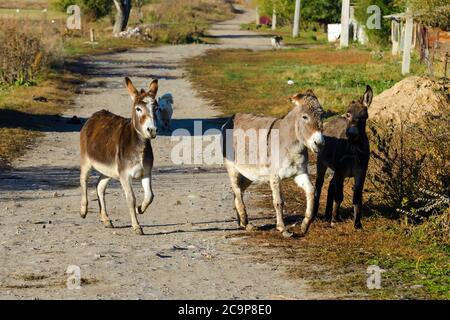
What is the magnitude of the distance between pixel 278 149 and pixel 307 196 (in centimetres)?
74

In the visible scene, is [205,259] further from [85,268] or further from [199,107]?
[199,107]

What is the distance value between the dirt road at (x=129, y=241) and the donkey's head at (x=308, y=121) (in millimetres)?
1361

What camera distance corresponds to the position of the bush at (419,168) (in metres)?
13.2

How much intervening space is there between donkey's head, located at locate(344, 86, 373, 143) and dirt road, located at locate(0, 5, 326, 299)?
183cm

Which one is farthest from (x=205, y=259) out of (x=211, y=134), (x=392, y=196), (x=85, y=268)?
(x=211, y=134)

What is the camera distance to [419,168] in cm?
1332

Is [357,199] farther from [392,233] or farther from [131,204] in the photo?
[131,204]

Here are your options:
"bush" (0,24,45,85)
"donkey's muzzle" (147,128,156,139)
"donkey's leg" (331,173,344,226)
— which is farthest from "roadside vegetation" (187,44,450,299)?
"bush" (0,24,45,85)

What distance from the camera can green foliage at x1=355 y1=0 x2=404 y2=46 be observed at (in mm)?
61031

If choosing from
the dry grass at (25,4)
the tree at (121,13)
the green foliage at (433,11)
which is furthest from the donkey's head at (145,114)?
the dry grass at (25,4)

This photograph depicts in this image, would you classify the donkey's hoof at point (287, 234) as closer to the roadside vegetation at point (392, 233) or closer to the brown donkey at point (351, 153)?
the roadside vegetation at point (392, 233)

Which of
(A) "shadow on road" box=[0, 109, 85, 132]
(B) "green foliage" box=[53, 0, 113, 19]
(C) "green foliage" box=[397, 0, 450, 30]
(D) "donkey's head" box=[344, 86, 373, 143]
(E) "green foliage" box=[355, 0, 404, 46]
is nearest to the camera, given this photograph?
(D) "donkey's head" box=[344, 86, 373, 143]

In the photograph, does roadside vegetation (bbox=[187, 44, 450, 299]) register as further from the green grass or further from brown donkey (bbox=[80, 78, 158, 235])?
the green grass

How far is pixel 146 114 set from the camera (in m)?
12.9
